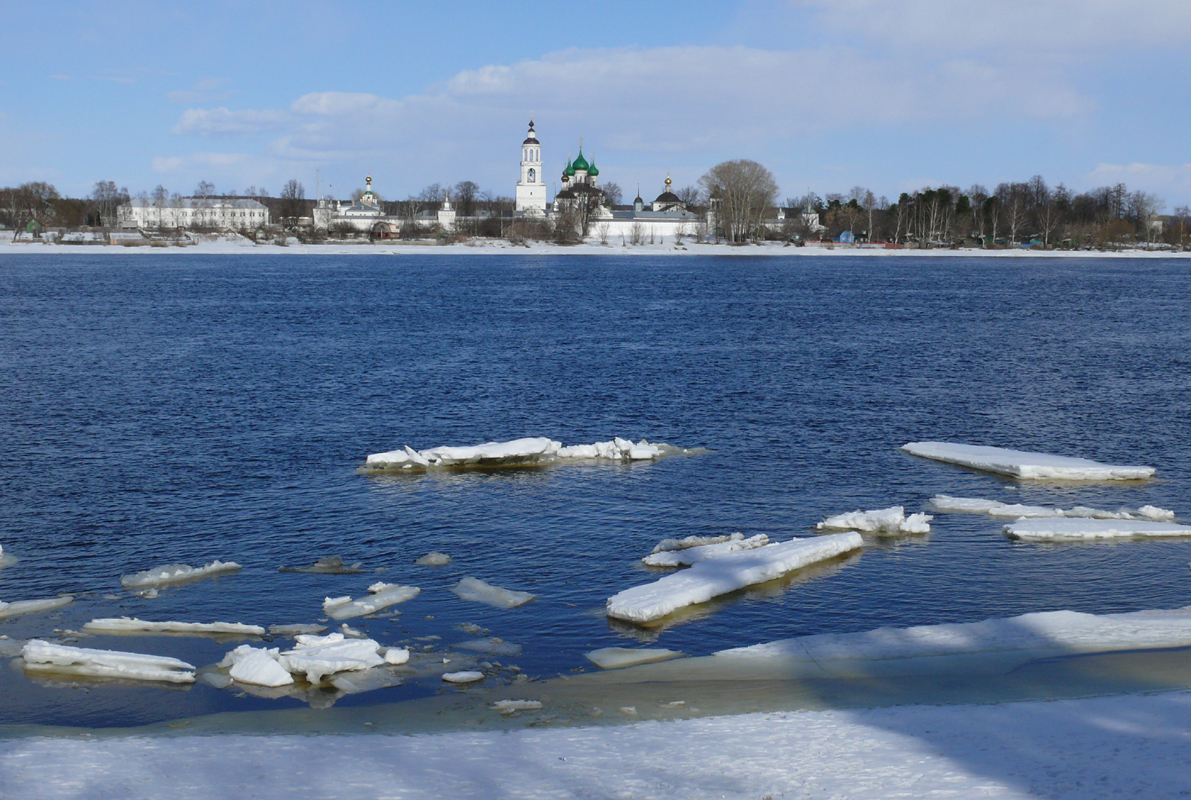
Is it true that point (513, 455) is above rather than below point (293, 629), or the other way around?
above

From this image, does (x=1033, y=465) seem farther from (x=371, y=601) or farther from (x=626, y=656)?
(x=371, y=601)

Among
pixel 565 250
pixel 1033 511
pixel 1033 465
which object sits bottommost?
pixel 1033 511

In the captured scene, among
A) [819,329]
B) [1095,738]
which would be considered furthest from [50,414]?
[819,329]

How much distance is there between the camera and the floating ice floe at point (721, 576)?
1441 cm

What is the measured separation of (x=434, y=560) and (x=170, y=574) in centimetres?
400

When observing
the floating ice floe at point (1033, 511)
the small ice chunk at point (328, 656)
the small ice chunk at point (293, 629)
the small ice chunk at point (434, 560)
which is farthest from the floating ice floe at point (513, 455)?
the small ice chunk at point (328, 656)

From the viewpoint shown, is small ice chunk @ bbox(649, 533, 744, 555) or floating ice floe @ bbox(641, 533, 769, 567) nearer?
floating ice floe @ bbox(641, 533, 769, 567)

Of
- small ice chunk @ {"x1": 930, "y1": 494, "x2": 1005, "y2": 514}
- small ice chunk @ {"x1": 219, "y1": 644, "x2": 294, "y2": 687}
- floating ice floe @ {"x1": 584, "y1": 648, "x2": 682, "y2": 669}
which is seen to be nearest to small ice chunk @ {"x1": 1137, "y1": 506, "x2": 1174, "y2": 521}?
small ice chunk @ {"x1": 930, "y1": 494, "x2": 1005, "y2": 514}

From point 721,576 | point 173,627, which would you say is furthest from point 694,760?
point 173,627

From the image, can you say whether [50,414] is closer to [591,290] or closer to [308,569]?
[308,569]

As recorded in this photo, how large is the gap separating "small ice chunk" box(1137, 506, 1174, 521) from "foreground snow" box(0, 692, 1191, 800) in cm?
872

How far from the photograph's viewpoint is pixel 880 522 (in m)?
18.2

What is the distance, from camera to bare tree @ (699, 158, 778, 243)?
147m

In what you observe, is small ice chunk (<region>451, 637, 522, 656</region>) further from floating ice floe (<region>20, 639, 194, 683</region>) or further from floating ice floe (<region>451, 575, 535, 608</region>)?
floating ice floe (<region>20, 639, 194, 683</region>)
